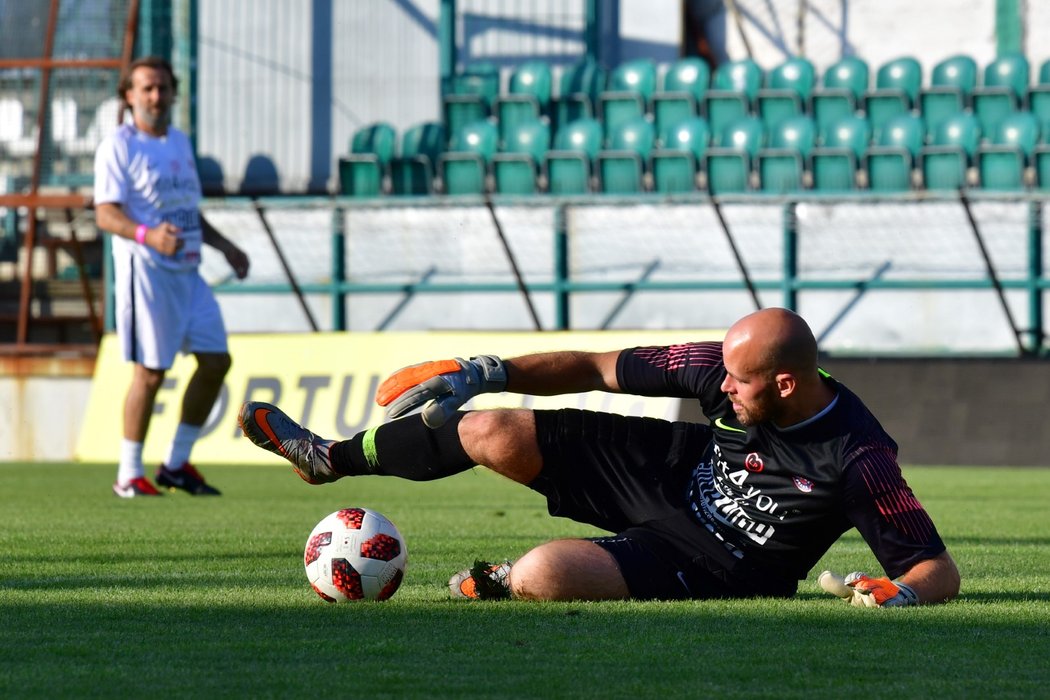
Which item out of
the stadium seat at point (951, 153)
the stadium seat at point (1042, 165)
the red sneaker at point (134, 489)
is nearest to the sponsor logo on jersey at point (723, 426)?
the red sneaker at point (134, 489)

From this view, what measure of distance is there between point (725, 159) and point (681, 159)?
496 mm

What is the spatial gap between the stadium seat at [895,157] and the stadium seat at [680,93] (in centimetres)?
246

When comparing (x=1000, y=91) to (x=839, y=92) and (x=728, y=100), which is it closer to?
(x=839, y=92)

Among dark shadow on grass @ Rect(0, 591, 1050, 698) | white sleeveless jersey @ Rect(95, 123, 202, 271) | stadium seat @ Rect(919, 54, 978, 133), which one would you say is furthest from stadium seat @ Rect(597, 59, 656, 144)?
dark shadow on grass @ Rect(0, 591, 1050, 698)

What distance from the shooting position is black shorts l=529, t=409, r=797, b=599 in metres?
5.12

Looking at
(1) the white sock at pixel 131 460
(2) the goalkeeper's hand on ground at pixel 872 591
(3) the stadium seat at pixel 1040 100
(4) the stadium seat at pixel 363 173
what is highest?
(3) the stadium seat at pixel 1040 100

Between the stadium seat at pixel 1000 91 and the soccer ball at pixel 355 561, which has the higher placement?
the stadium seat at pixel 1000 91

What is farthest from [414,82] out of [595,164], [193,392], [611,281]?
[193,392]

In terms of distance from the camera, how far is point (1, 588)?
5328 millimetres

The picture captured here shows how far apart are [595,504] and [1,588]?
1923 millimetres

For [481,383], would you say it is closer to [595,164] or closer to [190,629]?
[190,629]

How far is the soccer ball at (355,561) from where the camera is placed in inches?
198

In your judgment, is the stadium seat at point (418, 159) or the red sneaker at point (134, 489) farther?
the stadium seat at point (418, 159)

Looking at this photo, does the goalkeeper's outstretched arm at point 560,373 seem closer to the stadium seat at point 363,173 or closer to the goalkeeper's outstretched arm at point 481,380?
the goalkeeper's outstretched arm at point 481,380
